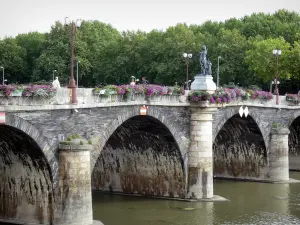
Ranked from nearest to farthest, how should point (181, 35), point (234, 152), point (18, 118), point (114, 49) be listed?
point (18, 118) → point (234, 152) → point (181, 35) → point (114, 49)

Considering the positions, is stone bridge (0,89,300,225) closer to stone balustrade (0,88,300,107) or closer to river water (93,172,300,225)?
stone balustrade (0,88,300,107)

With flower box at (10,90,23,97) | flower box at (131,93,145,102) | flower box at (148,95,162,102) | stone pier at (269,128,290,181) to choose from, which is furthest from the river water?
flower box at (10,90,23,97)

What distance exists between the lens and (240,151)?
182 feet

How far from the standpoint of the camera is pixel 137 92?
125 ft

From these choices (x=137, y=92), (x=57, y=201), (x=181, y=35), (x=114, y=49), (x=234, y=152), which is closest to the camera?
(x=57, y=201)

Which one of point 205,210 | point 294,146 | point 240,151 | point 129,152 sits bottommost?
point 205,210

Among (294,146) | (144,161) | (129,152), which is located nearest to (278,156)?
(294,146)

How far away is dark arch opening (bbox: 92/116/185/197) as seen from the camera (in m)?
43.1

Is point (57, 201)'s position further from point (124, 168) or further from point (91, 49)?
point (91, 49)

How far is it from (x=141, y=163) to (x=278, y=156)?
1367cm

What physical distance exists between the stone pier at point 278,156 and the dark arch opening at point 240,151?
2.24 ft

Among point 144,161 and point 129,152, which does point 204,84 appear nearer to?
point 144,161

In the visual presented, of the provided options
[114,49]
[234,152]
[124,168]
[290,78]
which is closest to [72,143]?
[124,168]

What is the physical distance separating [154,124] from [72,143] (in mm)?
11435
